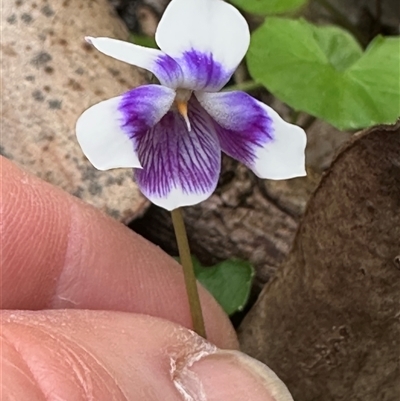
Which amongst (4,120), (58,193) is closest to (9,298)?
(58,193)

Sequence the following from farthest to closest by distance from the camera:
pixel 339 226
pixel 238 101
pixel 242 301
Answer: pixel 242 301 < pixel 339 226 < pixel 238 101

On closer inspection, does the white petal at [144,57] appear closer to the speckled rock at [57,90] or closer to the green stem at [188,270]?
the green stem at [188,270]

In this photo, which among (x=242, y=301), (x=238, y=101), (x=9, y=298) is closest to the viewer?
(x=238, y=101)

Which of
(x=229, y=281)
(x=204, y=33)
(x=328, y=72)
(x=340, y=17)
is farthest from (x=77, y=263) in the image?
(x=340, y=17)

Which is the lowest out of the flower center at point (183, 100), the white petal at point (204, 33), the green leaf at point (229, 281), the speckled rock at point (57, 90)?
the green leaf at point (229, 281)

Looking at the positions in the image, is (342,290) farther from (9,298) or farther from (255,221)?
(9,298)

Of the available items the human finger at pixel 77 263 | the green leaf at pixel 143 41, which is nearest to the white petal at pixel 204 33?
the human finger at pixel 77 263

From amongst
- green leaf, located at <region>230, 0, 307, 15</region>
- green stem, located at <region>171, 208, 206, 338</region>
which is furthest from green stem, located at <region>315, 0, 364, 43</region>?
green stem, located at <region>171, 208, 206, 338</region>
